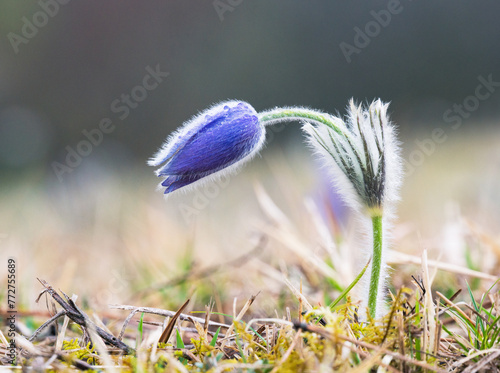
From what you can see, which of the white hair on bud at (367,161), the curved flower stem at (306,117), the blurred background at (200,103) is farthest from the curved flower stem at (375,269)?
the blurred background at (200,103)

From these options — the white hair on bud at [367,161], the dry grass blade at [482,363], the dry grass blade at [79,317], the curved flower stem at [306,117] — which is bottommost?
the dry grass blade at [482,363]

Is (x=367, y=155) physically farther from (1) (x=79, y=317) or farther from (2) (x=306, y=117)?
(1) (x=79, y=317)

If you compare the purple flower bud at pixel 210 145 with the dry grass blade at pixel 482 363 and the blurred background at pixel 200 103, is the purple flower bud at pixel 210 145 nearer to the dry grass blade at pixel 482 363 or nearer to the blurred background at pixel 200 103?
the dry grass blade at pixel 482 363

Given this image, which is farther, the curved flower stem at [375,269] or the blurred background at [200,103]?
the blurred background at [200,103]

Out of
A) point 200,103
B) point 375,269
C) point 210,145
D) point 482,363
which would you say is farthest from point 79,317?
point 200,103

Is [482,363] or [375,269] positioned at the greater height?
[375,269]

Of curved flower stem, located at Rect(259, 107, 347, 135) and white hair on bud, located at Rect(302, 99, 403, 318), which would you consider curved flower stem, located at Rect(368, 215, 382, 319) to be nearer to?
white hair on bud, located at Rect(302, 99, 403, 318)

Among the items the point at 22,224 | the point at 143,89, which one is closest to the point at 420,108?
the point at 143,89

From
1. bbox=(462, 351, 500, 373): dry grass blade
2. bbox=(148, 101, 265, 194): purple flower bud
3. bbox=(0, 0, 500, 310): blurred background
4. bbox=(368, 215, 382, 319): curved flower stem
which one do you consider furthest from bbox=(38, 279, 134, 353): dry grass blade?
bbox=(0, 0, 500, 310): blurred background
